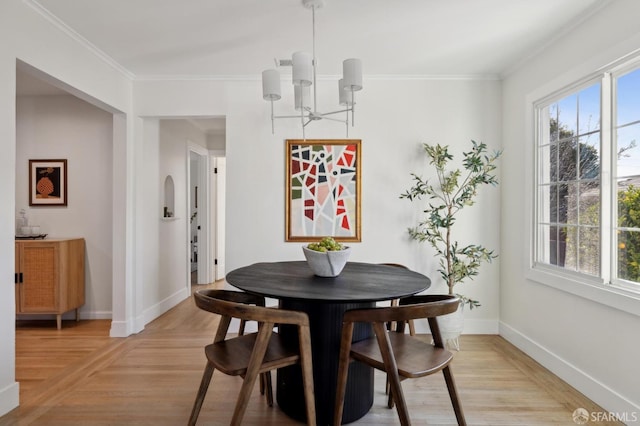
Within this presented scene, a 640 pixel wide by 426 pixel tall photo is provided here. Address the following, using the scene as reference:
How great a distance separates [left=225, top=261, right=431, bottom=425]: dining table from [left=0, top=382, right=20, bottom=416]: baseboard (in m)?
1.51

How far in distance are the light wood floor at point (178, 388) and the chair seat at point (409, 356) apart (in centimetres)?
52

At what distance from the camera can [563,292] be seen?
2.63 meters

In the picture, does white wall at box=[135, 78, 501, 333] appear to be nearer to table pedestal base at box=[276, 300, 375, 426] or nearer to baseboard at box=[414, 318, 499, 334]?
baseboard at box=[414, 318, 499, 334]

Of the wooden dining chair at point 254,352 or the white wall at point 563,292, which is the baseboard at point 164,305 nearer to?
the wooden dining chair at point 254,352

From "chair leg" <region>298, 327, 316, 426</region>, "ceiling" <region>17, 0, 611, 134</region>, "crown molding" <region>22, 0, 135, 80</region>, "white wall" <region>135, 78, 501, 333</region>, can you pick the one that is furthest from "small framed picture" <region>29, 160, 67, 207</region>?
"chair leg" <region>298, 327, 316, 426</region>

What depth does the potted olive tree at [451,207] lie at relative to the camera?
3219 mm

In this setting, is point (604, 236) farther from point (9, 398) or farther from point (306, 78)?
point (9, 398)

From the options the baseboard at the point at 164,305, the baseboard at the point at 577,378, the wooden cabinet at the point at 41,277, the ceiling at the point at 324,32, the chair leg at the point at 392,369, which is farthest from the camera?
the baseboard at the point at 164,305

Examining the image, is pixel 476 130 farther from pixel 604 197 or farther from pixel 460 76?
pixel 604 197

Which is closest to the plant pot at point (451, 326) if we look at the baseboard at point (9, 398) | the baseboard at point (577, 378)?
the baseboard at point (577, 378)

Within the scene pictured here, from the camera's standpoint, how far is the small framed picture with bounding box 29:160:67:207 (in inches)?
154

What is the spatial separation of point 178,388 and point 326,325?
126 cm

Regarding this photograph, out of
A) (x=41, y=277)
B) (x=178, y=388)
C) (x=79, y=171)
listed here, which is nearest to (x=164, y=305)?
(x=41, y=277)

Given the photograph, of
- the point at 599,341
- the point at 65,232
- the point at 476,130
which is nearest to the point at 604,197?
the point at 599,341
